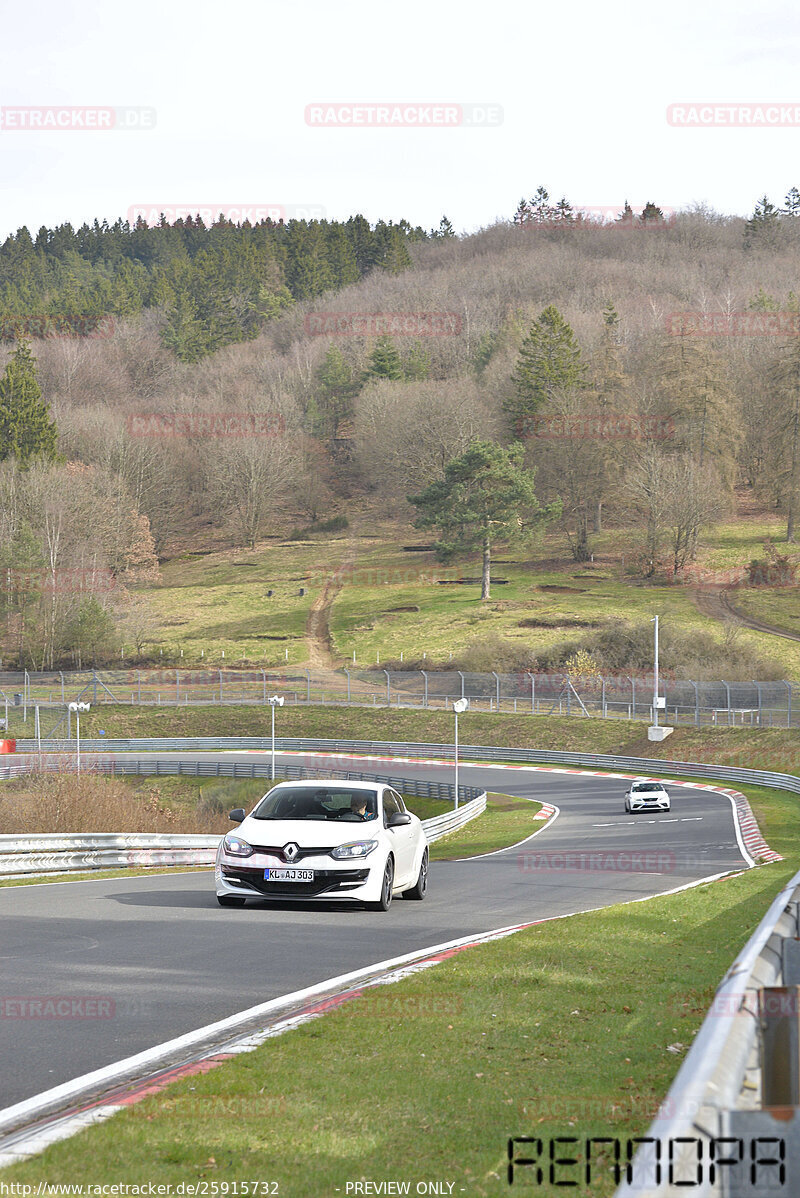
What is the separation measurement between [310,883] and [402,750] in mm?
50966

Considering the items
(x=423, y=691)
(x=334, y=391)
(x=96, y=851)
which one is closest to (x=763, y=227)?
(x=334, y=391)

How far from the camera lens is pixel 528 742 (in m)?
62.6

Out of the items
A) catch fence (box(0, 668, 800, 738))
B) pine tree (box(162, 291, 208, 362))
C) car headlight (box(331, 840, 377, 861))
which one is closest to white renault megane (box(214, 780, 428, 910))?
car headlight (box(331, 840, 377, 861))

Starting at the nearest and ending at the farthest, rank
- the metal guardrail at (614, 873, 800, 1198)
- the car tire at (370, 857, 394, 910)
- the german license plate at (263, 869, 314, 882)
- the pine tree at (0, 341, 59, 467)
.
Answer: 1. the metal guardrail at (614, 873, 800, 1198)
2. the german license plate at (263, 869, 314, 882)
3. the car tire at (370, 857, 394, 910)
4. the pine tree at (0, 341, 59, 467)

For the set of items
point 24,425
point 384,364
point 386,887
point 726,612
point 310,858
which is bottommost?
point 726,612

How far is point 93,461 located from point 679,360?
2007 inches

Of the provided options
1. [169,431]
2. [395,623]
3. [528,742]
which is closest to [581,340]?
[169,431]

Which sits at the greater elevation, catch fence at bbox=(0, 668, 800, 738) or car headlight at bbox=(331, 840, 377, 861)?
car headlight at bbox=(331, 840, 377, 861)

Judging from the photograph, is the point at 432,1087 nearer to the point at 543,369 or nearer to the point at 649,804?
the point at 649,804

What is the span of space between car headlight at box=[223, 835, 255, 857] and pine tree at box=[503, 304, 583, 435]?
96.8 m

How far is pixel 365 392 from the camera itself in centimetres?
11950

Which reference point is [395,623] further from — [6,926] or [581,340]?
[6,926]

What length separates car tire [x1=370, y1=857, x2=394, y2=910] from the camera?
13.6m

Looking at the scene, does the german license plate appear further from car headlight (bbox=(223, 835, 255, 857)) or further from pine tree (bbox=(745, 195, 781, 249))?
pine tree (bbox=(745, 195, 781, 249))
